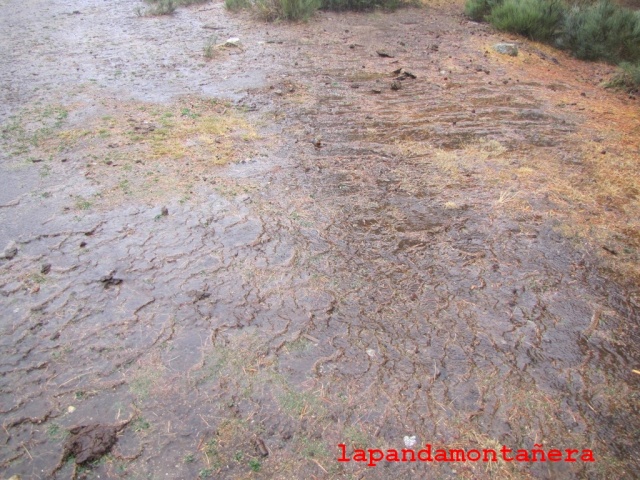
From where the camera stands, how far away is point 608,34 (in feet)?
29.0

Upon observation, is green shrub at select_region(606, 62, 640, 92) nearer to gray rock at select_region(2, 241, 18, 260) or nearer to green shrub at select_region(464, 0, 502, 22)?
green shrub at select_region(464, 0, 502, 22)

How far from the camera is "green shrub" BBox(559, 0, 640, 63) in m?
8.75

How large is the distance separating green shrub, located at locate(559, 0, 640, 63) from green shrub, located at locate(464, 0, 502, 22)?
2.09m

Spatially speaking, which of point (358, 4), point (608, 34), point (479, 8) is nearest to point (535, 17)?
point (608, 34)

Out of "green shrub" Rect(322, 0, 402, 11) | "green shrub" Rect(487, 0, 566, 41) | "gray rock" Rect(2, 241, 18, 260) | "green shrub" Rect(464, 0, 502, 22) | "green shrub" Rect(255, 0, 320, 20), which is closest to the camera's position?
"gray rock" Rect(2, 241, 18, 260)

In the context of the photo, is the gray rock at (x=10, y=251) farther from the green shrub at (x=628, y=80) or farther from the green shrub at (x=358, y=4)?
the green shrub at (x=358, y=4)

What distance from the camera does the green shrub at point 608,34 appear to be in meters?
8.75

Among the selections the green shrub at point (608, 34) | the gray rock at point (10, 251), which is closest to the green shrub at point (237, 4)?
the green shrub at point (608, 34)

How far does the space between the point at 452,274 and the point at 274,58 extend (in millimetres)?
6012

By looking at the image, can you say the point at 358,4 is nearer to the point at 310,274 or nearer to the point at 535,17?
the point at 535,17

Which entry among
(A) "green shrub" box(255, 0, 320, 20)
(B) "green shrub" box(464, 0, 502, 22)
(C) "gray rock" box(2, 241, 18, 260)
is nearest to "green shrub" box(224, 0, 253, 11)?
(A) "green shrub" box(255, 0, 320, 20)

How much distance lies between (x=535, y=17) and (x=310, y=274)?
8.65 meters

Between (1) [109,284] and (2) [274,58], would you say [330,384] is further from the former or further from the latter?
(2) [274,58]

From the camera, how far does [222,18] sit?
35.0 feet
